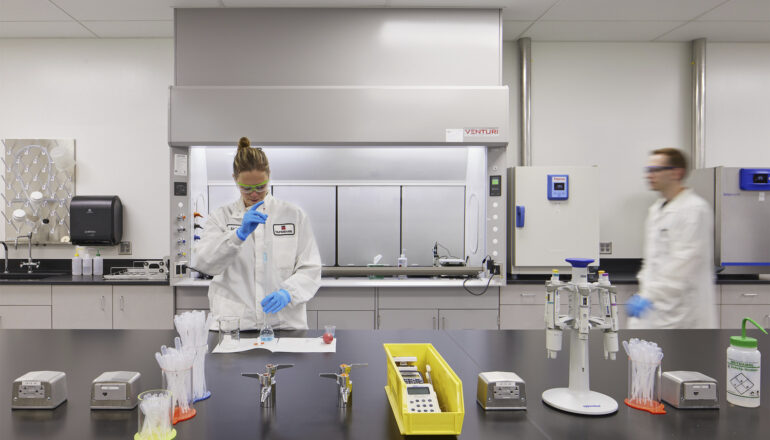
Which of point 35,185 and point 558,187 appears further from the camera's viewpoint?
point 35,185

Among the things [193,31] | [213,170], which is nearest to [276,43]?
[193,31]

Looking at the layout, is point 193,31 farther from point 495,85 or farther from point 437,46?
point 495,85

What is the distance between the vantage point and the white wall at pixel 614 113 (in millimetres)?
3902

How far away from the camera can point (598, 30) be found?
368cm

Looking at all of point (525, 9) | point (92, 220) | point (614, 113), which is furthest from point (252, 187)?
point (614, 113)

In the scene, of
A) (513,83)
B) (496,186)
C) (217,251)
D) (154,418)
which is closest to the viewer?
(154,418)

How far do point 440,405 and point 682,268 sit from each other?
1.60 meters

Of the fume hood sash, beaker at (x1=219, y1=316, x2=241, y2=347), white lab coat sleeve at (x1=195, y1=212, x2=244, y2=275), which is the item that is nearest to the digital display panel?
beaker at (x1=219, y1=316, x2=241, y2=347)

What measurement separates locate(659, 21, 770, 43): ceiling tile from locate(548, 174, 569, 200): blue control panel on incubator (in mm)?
1706

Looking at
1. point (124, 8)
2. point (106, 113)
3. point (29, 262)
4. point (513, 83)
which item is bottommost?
point (29, 262)

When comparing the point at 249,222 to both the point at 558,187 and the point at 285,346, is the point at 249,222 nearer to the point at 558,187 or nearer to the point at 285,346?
the point at 285,346

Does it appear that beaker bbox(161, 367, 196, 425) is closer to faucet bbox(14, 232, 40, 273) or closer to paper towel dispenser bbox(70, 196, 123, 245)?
paper towel dispenser bbox(70, 196, 123, 245)

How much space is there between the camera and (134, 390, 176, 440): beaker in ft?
2.89

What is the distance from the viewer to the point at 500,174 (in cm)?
330
